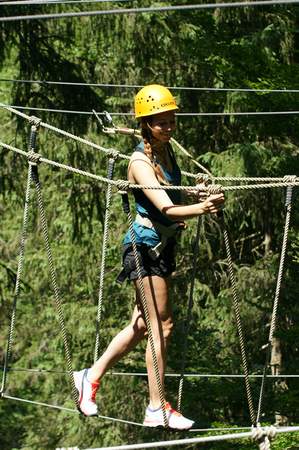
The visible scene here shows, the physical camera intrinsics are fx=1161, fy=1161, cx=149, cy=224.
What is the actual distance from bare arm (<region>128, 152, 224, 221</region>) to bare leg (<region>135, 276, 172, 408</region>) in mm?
306

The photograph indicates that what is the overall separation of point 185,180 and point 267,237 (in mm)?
1124

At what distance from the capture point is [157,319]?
420 centimetres

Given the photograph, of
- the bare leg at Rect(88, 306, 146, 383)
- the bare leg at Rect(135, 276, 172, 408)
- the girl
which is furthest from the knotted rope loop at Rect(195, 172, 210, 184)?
the bare leg at Rect(88, 306, 146, 383)

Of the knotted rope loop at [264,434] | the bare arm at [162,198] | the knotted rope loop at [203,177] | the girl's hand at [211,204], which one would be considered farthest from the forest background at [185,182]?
the knotted rope loop at [264,434]

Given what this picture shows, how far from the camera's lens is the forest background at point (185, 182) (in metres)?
9.41

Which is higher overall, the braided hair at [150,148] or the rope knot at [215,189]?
the braided hair at [150,148]

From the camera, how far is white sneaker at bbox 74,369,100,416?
14.3 feet

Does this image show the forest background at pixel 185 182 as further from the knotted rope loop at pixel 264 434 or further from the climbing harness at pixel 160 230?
the knotted rope loop at pixel 264 434

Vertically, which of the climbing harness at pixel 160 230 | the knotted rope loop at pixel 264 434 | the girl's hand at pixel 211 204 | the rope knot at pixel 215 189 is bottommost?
the knotted rope loop at pixel 264 434

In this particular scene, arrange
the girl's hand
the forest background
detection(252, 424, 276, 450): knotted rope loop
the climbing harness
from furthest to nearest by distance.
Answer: the forest background
the climbing harness
the girl's hand
detection(252, 424, 276, 450): knotted rope loop

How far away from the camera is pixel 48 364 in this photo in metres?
14.9

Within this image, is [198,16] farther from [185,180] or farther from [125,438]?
[125,438]

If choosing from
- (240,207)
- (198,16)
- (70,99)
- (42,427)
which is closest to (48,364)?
(42,427)

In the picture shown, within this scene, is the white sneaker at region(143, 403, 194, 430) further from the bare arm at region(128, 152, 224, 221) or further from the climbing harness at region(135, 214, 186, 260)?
the bare arm at region(128, 152, 224, 221)
